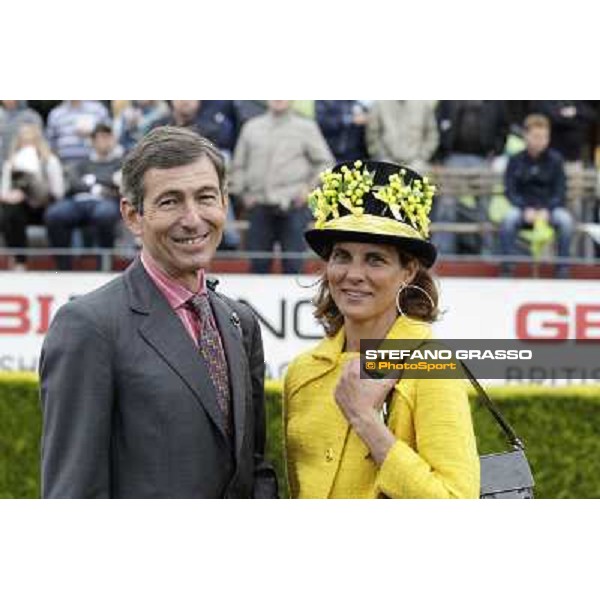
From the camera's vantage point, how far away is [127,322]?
3.11 metres

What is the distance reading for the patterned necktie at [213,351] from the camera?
322 centimetres

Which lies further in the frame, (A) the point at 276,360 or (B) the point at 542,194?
(B) the point at 542,194

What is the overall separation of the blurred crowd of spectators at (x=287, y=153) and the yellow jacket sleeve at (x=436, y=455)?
299cm

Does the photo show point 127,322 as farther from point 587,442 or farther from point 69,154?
point 69,154

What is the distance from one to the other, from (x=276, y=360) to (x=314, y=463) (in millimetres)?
2407

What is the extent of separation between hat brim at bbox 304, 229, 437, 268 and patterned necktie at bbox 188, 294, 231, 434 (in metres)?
0.33

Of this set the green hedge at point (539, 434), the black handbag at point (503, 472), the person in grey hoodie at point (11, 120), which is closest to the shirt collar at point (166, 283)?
the black handbag at point (503, 472)

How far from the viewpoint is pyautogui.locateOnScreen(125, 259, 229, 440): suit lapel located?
3137 millimetres

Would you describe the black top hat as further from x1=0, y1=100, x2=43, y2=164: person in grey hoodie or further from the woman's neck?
x1=0, y1=100, x2=43, y2=164: person in grey hoodie

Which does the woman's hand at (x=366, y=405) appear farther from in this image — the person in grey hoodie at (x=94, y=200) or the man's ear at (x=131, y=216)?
the person in grey hoodie at (x=94, y=200)

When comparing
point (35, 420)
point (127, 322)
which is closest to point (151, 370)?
point (127, 322)

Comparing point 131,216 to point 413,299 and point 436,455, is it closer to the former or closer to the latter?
point 413,299

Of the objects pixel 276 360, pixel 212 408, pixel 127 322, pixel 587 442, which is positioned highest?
pixel 127 322

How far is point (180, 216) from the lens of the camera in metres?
3.19
